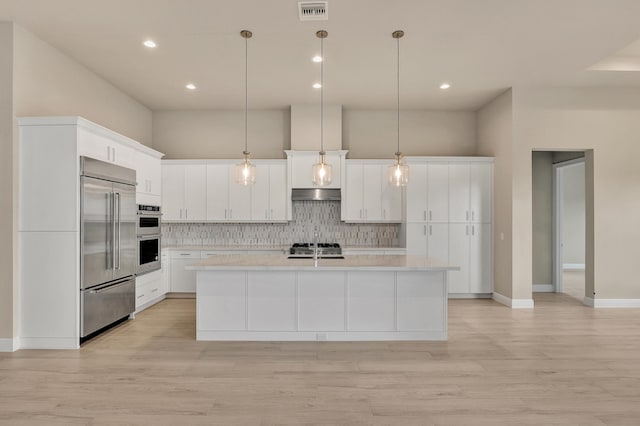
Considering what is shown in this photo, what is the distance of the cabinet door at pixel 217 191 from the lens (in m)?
6.76

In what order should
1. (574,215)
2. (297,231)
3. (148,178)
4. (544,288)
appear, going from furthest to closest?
(574,215) < (544,288) < (297,231) < (148,178)

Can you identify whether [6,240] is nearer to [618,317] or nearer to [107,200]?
[107,200]

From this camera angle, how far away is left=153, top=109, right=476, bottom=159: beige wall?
716 cm

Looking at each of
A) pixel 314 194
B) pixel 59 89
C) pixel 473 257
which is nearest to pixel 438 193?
pixel 473 257

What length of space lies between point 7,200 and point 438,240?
571 cm

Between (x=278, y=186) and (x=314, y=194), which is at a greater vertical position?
(x=278, y=186)

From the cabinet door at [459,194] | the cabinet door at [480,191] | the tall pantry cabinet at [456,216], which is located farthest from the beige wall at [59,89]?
the cabinet door at [480,191]

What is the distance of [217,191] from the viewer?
6.77 m

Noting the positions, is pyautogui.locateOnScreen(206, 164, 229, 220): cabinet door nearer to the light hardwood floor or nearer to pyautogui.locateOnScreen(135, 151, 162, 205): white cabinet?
pyautogui.locateOnScreen(135, 151, 162, 205): white cabinet

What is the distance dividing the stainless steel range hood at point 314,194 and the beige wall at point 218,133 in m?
0.93

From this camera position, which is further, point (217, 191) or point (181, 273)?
point (217, 191)

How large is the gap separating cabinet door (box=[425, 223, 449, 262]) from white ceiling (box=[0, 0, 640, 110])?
2.14 metres

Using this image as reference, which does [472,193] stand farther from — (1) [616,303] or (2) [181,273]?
(2) [181,273]

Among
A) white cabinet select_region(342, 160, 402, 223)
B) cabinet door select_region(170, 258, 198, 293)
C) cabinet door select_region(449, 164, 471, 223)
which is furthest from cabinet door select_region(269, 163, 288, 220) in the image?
cabinet door select_region(449, 164, 471, 223)
